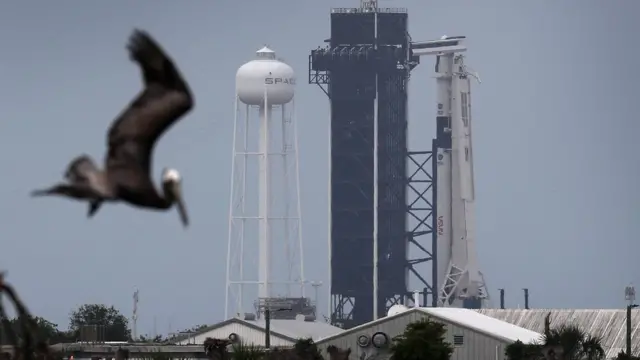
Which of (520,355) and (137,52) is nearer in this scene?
(137,52)

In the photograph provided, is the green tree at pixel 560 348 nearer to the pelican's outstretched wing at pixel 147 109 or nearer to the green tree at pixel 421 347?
the green tree at pixel 421 347

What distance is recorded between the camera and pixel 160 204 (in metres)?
17.6

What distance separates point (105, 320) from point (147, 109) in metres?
172

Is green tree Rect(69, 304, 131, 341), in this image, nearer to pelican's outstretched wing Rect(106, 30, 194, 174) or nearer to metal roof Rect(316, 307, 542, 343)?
metal roof Rect(316, 307, 542, 343)

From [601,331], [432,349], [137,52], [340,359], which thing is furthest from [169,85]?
[601,331]

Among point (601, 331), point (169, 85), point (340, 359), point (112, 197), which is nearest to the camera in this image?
point (112, 197)

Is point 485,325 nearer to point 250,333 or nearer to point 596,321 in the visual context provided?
point 596,321

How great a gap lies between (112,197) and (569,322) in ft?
437

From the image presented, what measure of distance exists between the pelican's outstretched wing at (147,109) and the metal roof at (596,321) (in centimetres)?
11335

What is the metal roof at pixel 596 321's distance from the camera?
13962cm

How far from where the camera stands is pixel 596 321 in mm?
148875

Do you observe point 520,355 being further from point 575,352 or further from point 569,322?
point 569,322

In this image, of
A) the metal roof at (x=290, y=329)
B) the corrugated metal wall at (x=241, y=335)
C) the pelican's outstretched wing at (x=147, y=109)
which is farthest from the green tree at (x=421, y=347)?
the pelican's outstretched wing at (x=147, y=109)

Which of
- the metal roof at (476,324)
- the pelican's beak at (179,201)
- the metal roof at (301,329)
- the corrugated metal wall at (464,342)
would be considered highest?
the metal roof at (301,329)
